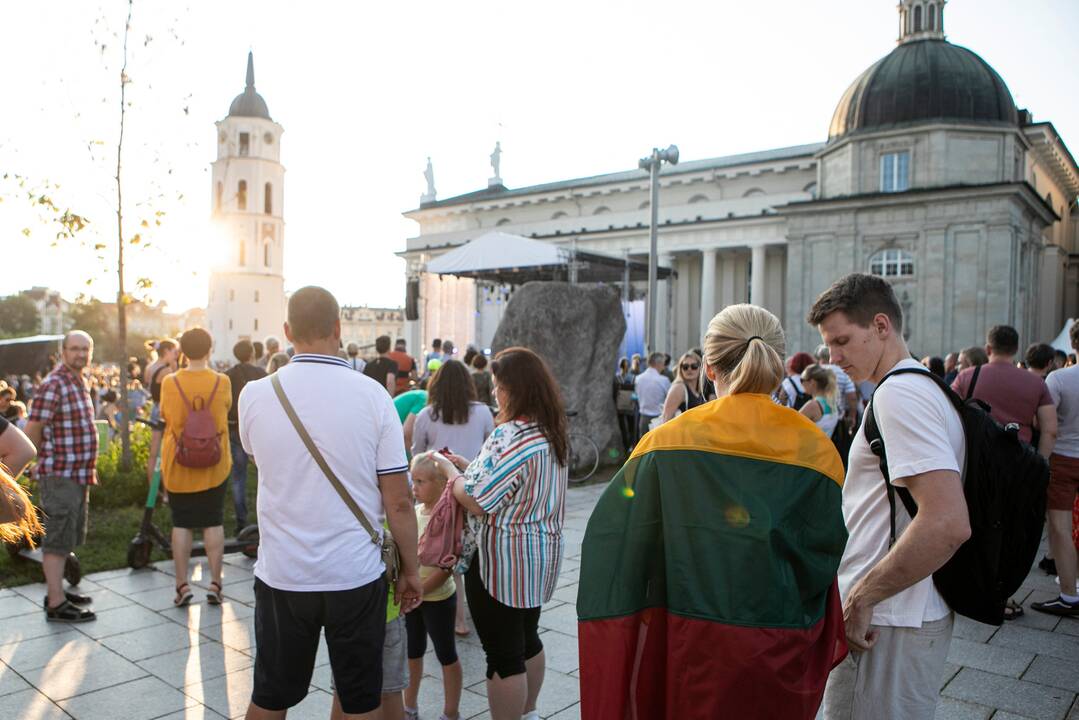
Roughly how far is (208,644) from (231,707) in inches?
41.8

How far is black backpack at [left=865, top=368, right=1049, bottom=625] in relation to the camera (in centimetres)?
228

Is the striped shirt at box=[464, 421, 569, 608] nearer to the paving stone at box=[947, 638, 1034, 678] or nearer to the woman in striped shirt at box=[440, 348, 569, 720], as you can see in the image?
the woman in striped shirt at box=[440, 348, 569, 720]

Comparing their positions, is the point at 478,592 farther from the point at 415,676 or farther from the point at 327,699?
the point at 327,699

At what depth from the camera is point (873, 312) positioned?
8.07 ft

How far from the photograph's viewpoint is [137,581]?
657 centimetres

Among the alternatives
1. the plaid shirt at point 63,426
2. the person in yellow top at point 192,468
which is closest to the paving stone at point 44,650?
the person in yellow top at point 192,468

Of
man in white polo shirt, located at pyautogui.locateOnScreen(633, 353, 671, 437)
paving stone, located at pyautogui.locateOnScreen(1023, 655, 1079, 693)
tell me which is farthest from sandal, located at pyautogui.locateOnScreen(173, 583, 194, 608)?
man in white polo shirt, located at pyautogui.locateOnScreen(633, 353, 671, 437)

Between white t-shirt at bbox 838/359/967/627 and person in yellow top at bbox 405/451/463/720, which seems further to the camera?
person in yellow top at bbox 405/451/463/720

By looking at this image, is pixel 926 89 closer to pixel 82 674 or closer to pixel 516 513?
pixel 516 513

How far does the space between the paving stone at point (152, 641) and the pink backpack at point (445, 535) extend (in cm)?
254

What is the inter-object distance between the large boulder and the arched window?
24968 mm

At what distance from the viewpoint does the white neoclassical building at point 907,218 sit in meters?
32.5

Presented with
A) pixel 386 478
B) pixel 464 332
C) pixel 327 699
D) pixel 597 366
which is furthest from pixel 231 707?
pixel 464 332

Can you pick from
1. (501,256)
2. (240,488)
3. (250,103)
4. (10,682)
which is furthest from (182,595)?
(250,103)
